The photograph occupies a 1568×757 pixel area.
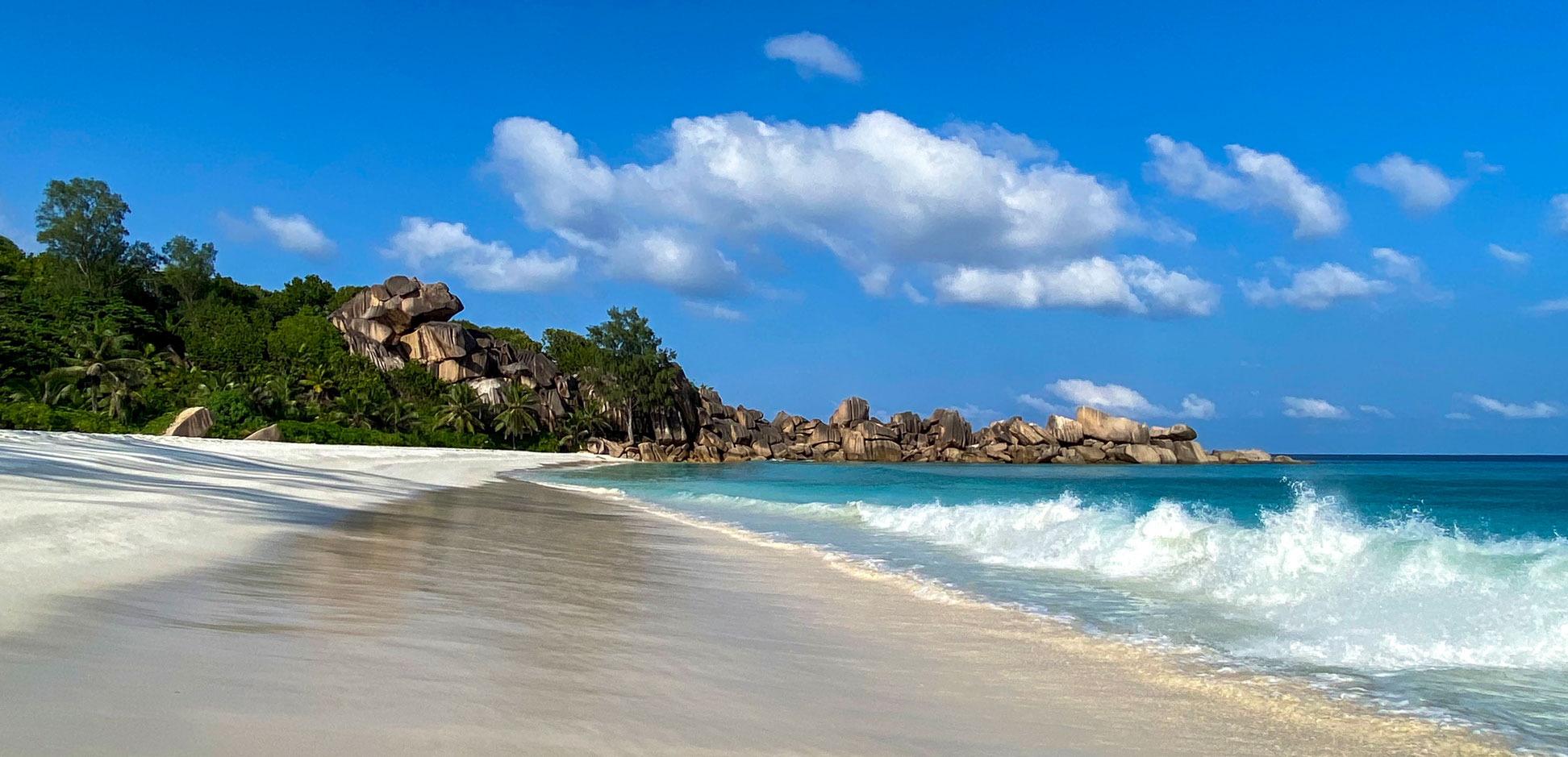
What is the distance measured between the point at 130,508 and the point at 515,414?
224ft

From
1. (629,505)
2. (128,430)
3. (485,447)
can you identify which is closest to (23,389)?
(128,430)

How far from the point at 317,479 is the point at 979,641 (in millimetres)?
19879

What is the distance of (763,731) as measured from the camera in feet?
13.3

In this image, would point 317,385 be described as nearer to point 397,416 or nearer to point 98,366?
point 397,416

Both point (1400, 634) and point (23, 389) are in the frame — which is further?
point (23, 389)

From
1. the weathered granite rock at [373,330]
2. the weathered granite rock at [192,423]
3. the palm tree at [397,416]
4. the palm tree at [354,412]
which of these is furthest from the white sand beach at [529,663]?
the weathered granite rock at [373,330]

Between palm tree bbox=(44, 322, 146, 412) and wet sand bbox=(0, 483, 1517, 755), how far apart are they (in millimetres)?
54569

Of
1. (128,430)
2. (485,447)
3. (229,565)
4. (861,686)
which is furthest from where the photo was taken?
(485,447)

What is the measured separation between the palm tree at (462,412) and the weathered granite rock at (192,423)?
22.8m

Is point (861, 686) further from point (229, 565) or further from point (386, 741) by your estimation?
point (229, 565)

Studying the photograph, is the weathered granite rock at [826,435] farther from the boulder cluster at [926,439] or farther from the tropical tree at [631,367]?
the tropical tree at [631,367]

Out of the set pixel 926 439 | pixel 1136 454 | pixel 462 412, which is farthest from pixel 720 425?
pixel 1136 454

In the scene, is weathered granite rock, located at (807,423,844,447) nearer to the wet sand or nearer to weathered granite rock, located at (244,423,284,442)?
weathered granite rock, located at (244,423,284,442)

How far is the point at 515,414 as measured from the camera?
76125 millimetres
